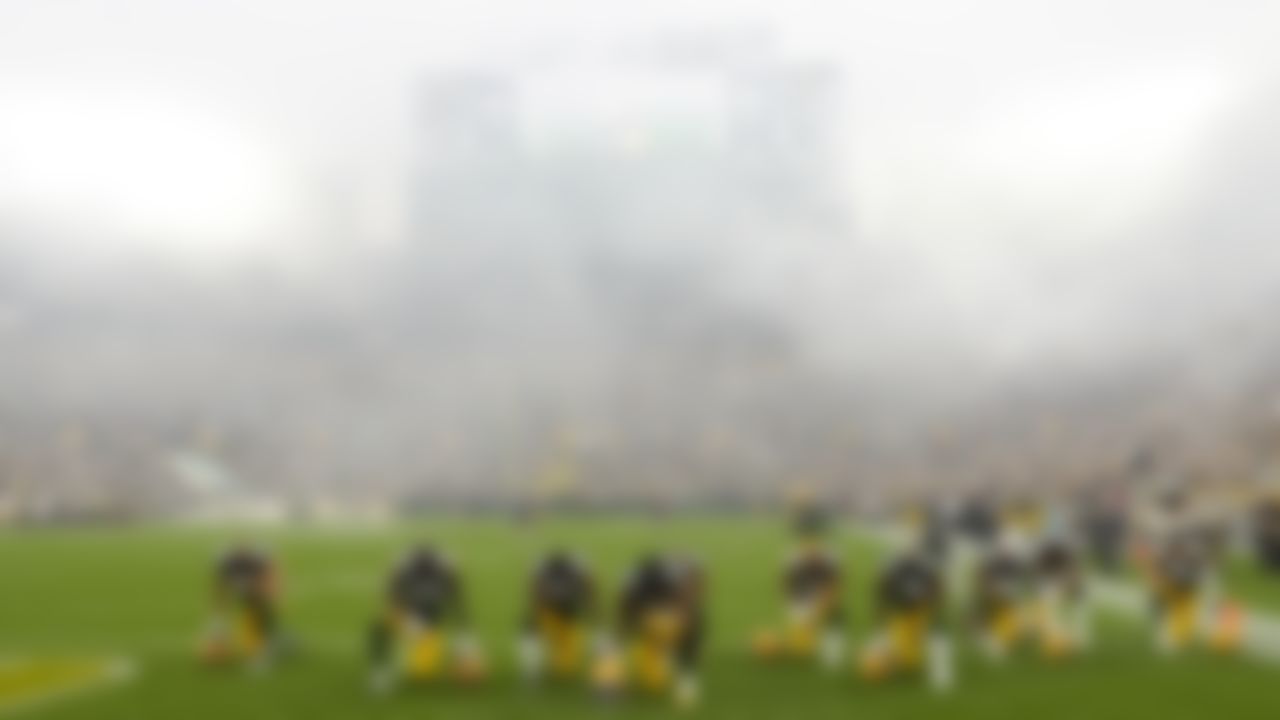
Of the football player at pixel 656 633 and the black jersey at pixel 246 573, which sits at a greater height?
the black jersey at pixel 246 573

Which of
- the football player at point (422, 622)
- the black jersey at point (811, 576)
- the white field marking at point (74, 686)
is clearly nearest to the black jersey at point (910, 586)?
the black jersey at point (811, 576)

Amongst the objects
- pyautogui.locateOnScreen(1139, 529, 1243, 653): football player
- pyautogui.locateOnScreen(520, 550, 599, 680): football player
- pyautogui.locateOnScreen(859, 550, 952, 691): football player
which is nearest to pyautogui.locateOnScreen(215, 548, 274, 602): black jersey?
pyautogui.locateOnScreen(520, 550, 599, 680): football player

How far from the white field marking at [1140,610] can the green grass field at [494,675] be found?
3.53 feet

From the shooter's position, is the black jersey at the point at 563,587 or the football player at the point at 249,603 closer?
the black jersey at the point at 563,587

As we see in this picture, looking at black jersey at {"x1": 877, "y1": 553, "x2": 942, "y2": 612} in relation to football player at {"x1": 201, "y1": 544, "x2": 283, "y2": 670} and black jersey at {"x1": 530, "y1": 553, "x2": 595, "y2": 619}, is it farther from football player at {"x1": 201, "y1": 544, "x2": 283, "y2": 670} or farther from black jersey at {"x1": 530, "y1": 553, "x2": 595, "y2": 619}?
football player at {"x1": 201, "y1": 544, "x2": 283, "y2": 670}

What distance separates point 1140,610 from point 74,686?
1580cm

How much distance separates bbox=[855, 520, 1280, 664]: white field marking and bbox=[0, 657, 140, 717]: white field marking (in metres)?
12.0

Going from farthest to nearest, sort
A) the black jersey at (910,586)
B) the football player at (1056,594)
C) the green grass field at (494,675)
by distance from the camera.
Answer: the football player at (1056,594)
the black jersey at (910,586)
the green grass field at (494,675)

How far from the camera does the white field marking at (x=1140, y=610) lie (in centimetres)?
1708

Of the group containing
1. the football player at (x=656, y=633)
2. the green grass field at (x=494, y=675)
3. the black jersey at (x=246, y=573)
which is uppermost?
the black jersey at (x=246, y=573)

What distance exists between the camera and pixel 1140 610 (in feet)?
73.5

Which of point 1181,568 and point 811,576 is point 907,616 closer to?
point 811,576

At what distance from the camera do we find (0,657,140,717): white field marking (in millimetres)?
13461

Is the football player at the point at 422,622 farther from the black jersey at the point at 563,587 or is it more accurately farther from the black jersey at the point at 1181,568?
the black jersey at the point at 1181,568
